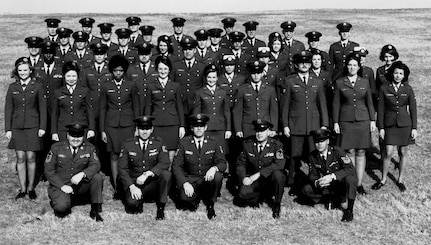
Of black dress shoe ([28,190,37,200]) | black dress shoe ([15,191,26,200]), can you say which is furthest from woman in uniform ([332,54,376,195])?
black dress shoe ([15,191,26,200])

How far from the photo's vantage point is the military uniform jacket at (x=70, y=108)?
8523mm

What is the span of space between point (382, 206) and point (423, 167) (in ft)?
8.05

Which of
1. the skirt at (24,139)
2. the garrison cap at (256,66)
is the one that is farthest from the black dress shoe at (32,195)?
the garrison cap at (256,66)

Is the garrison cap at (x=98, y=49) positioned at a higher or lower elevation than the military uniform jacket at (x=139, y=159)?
higher

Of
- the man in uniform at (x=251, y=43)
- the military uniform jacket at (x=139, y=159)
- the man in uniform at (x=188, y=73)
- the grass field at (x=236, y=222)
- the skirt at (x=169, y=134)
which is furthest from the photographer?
the man in uniform at (x=251, y=43)

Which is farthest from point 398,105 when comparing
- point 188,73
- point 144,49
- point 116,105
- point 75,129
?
point 75,129

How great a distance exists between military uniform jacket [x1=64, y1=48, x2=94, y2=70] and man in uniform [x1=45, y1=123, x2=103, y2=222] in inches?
94.4

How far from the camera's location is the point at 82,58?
10172 mm

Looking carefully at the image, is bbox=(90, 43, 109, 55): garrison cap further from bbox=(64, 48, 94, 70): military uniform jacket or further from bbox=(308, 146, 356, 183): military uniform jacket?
bbox=(308, 146, 356, 183): military uniform jacket

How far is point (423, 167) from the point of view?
10148 mm

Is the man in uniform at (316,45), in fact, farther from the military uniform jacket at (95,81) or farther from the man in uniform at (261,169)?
the military uniform jacket at (95,81)

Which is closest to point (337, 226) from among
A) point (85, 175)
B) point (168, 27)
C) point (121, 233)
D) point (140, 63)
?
point (121, 233)

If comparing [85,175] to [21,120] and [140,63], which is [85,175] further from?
[140,63]

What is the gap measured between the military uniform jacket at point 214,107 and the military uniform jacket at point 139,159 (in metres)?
1.12
